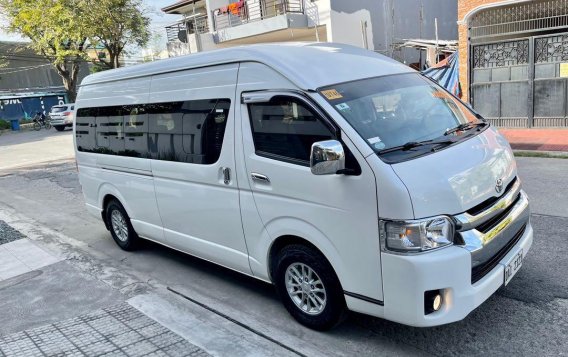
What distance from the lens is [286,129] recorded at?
3596 millimetres

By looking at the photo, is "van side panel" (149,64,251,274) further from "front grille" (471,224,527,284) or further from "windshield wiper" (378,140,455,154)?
"front grille" (471,224,527,284)

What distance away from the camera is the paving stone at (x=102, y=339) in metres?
3.54

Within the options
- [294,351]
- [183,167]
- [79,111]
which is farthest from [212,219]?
[79,111]

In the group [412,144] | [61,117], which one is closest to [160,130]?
[412,144]

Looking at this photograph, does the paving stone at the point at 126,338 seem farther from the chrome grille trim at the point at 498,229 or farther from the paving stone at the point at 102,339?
the chrome grille trim at the point at 498,229

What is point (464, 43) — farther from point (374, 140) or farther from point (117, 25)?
point (117, 25)

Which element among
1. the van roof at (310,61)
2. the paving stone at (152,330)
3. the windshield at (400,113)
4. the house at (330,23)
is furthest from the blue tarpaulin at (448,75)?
the paving stone at (152,330)

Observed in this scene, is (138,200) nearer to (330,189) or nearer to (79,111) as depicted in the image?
(79,111)

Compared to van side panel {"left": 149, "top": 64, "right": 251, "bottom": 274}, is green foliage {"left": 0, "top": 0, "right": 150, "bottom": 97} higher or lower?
higher

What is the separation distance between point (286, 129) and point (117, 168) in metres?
2.91

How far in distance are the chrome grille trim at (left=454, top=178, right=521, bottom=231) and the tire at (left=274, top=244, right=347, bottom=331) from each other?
98 cm

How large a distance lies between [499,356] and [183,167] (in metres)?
3.08

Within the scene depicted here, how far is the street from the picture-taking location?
3.42 metres

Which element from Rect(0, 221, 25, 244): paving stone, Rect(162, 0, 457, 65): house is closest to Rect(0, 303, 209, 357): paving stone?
Rect(0, 221, 25, 244): paving stone
